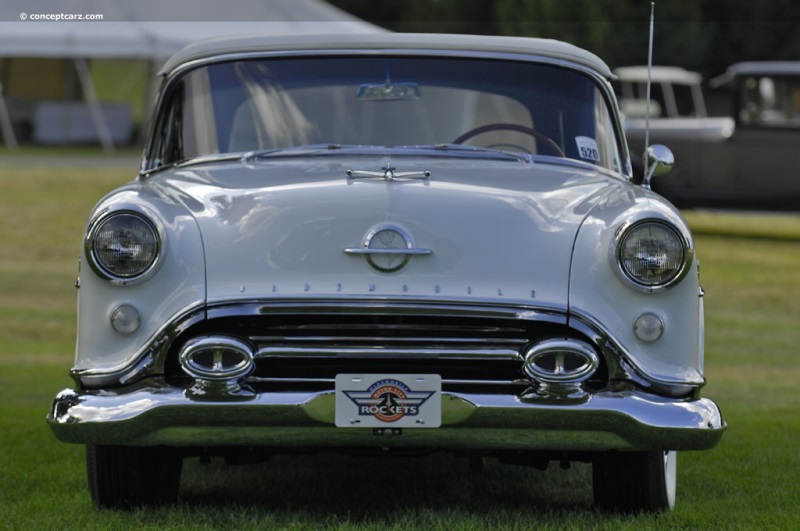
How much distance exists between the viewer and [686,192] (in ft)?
68.3

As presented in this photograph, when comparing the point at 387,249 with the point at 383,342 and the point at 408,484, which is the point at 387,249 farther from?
the point at 408,484

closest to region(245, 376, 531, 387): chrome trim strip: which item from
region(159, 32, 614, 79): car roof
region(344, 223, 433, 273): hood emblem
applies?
region(344, 223, 433, 273): hood emblem

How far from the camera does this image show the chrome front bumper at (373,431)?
13.1ft

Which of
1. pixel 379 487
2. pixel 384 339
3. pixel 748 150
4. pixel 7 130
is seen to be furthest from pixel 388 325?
pixel 7 130

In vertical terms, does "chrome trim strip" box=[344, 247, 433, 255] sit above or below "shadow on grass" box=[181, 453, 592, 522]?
above

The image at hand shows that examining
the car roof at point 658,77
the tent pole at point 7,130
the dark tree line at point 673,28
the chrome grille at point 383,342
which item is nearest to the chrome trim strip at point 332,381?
the chrome grille at point 383,342

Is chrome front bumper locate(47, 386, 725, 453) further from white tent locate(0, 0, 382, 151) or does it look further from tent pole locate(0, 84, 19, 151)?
tent pole locate(0, 84, 19, 151)

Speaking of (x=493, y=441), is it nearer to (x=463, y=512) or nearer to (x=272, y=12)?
(x=463, y=512)

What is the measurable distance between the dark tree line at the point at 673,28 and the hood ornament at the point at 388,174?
36.7 meters

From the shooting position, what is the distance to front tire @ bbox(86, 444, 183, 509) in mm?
4441

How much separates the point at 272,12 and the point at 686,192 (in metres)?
8.33

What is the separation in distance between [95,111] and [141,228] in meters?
27.8

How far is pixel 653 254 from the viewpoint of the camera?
13.8 feet

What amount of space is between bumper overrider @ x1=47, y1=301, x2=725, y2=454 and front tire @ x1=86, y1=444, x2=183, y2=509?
350 mm
